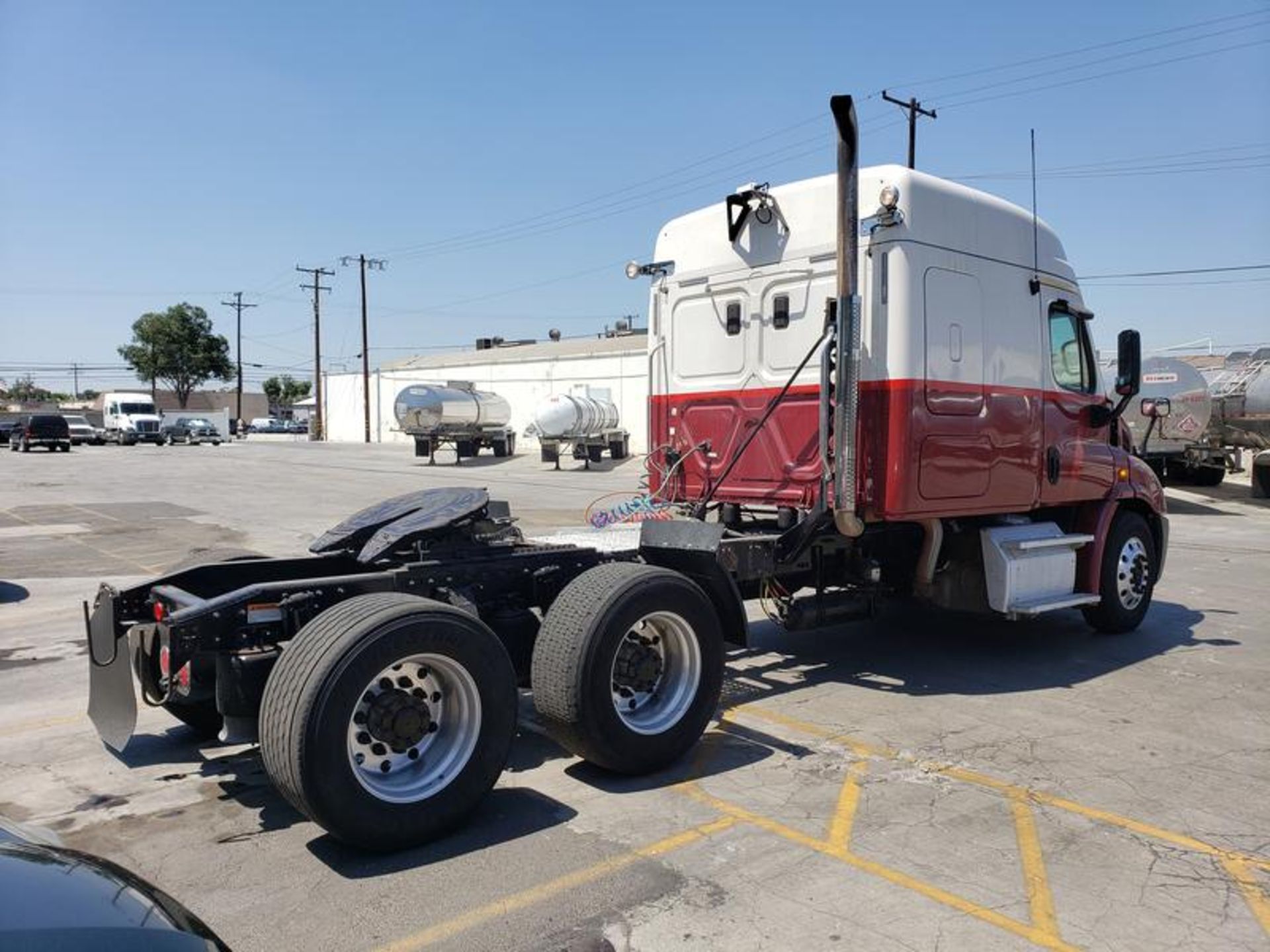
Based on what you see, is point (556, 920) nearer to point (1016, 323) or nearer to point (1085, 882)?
point (1085, 882)

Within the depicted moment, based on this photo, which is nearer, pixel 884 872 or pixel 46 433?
pixel 884 872

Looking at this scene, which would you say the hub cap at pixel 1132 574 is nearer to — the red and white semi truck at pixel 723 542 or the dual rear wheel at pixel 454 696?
the red and white semi truck at pixel 723 542

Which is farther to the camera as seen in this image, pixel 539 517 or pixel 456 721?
pixel 539 517

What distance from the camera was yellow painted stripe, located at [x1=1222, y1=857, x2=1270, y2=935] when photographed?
3617 mm

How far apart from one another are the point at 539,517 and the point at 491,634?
14003mm

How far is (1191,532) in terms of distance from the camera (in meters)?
17.1

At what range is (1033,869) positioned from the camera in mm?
4008

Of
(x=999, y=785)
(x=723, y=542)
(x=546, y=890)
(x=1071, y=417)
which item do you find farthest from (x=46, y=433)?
(x=999, y=785)

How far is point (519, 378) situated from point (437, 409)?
12.2 m

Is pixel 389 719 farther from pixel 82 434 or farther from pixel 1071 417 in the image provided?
pixel 82 434

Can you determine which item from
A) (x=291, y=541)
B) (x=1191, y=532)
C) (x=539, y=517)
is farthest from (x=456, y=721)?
(x=1191, y=532)

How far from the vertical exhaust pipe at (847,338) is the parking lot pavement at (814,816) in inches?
53.8

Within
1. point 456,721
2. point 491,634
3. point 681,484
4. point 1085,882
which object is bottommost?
point 1085,882

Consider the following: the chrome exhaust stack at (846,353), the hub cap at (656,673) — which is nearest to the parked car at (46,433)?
the chrome exhaust stack at (846,353)
